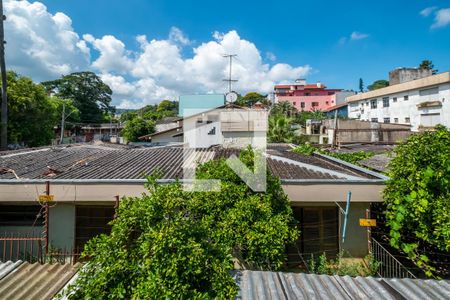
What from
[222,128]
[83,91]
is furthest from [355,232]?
[83,91]

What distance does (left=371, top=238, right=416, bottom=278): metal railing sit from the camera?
597 centimetres

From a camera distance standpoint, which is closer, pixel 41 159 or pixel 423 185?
pixel 423 185

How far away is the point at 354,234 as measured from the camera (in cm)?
684

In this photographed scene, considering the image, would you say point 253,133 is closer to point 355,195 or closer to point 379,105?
point 355,195

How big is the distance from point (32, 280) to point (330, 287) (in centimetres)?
445

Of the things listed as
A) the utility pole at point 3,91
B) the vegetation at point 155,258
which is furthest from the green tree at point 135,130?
the vegetation at point 155,258

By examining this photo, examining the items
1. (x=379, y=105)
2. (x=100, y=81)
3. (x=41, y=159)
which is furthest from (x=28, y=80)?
(x=100, y=81)

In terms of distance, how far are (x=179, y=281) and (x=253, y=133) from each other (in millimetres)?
15746

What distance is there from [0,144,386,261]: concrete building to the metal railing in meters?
0.30

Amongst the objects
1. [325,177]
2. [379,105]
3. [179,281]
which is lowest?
[179,281]

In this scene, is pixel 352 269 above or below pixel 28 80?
below

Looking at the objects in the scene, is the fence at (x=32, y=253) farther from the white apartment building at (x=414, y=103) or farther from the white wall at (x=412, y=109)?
Answer: the white wall at (x=412, y=109)

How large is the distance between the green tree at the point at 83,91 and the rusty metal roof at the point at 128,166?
53919mm

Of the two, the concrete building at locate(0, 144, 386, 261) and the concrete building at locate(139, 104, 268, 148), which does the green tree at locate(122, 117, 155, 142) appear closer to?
the concrete building at locate(139, 104, 268, 148)
